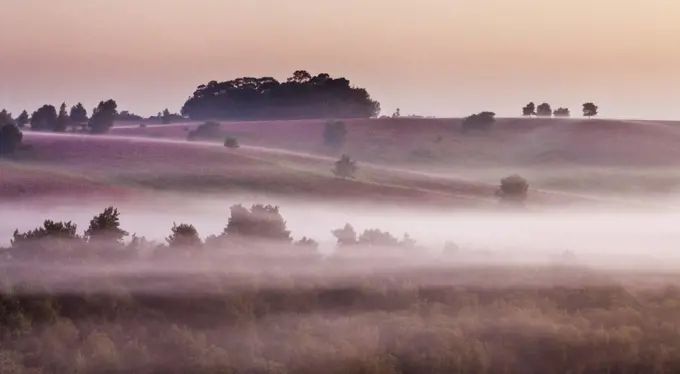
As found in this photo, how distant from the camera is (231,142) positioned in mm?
6785

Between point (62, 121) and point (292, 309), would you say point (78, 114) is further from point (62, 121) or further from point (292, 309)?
point (292, 309)

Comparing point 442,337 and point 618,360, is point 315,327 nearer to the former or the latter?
point 442,337

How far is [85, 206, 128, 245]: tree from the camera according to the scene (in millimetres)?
5535

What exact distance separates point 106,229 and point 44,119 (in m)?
1.19

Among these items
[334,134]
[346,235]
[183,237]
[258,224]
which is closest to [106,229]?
[183,237]

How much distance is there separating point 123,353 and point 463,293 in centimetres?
256

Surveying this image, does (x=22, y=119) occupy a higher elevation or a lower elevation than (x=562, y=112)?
lower

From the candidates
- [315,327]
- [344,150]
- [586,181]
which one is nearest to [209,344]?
[315,327]

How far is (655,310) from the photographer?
21.3 feet

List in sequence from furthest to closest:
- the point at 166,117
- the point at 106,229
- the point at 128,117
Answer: the point at 166,117 < the point at 128,117 < the point at 106,229

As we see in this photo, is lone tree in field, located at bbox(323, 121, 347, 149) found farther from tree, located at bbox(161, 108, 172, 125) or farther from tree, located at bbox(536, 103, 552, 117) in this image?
tree, located at bbox(536, 103, 552, 117)

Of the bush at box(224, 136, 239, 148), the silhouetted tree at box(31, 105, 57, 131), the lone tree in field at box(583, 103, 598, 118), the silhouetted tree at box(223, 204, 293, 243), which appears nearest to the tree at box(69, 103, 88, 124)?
the silhouetted tree at box(31, 105, 57, 131)

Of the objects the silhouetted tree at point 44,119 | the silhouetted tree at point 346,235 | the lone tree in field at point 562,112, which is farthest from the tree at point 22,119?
the lone tree in field at point 562,112

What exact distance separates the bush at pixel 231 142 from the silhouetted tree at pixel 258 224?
546 mm
